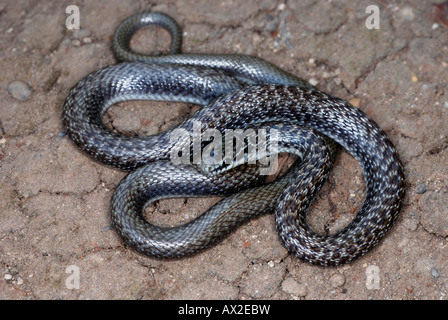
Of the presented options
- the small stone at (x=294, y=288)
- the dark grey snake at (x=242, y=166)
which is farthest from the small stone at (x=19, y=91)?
the small stone at (x=294, y=288)

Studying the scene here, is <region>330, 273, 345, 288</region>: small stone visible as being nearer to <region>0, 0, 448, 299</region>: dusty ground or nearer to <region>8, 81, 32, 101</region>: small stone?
<region>0, 0, 448, 299</region>: dusty ground

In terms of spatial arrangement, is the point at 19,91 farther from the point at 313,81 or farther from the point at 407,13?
the point at 407,13

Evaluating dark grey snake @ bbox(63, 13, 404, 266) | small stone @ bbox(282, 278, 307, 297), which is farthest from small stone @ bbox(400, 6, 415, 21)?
small stone @ bbox(282, 278, 307, 297)

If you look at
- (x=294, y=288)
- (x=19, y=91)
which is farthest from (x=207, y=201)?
(x=19, y=91)

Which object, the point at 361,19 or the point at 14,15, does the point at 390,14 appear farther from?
the point at 14,15

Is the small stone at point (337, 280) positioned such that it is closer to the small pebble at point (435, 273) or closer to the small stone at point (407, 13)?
the small pebble at point (435, 273)
